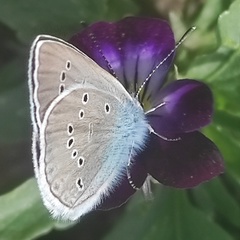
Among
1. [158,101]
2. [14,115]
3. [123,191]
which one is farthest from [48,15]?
[123,191]

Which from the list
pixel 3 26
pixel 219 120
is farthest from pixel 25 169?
pixel 219 120

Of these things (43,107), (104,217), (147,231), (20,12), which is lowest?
(104,217)

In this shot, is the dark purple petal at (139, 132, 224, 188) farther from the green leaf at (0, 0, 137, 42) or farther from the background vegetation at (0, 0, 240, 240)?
the green leaf at (0, 0, 137, 42)

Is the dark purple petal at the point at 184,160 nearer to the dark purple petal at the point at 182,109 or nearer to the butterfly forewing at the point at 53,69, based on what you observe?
the dark purple petal at the point at 182,109

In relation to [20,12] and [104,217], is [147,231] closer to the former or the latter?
[104,217]

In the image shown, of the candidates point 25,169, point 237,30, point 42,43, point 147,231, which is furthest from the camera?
point 25,169

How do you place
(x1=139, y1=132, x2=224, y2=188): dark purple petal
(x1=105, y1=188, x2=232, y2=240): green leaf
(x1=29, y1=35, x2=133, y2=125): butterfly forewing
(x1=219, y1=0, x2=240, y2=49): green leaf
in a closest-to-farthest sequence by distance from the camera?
(x1=29, y1=35, x2=133, y2=125): butterfly forewing
(x1=139, y1=132, x2=224, y2=188): dark purple petal
(x1=219, y1=0, x2=240, y2=49): green leaf
(x1=105, y1=188, x2=232, y2=240): green leaf

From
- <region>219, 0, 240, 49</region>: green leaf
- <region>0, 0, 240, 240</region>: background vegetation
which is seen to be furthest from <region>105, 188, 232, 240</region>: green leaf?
<region>219, 0, 240, 49</region>: green leaf
